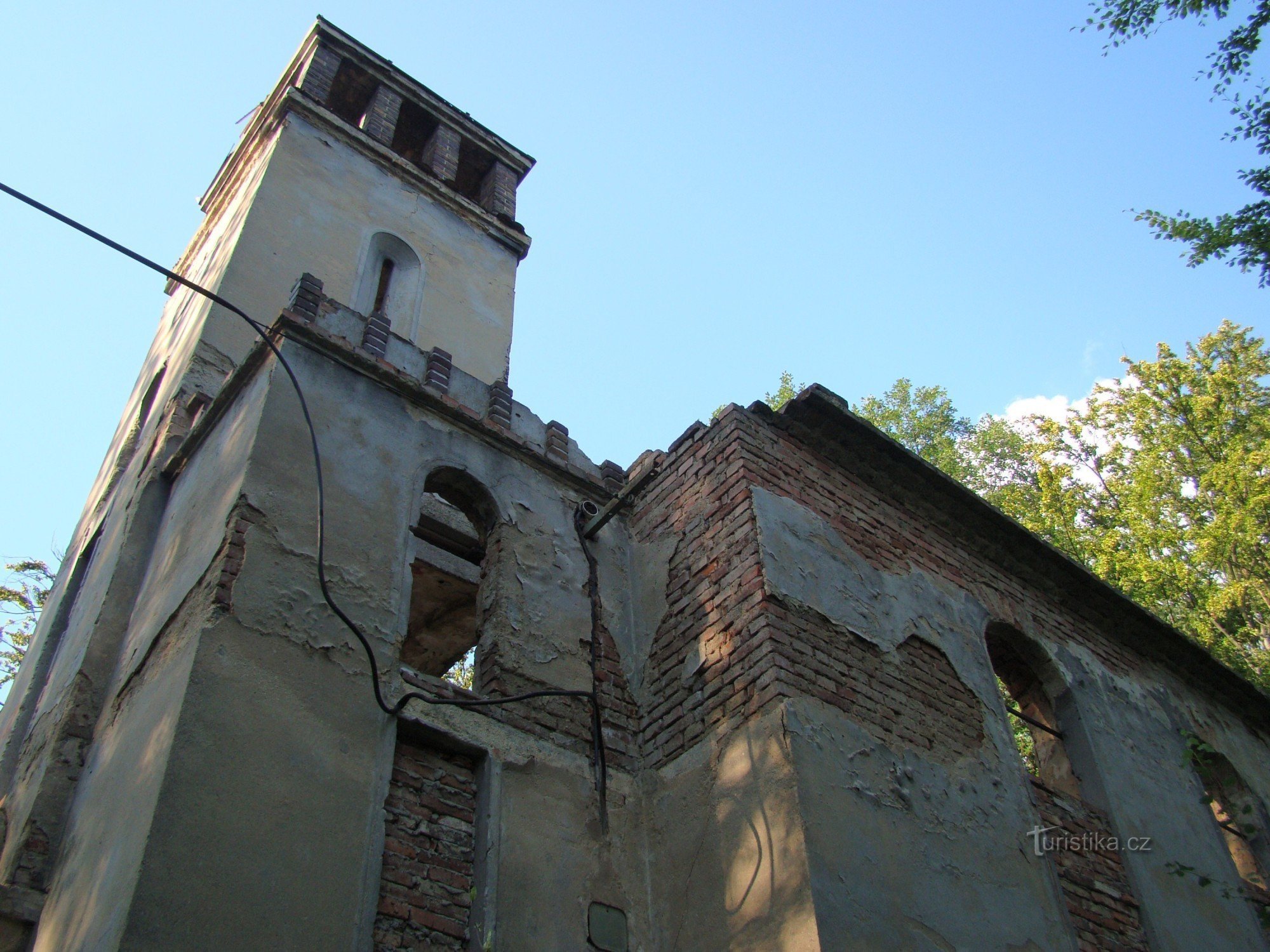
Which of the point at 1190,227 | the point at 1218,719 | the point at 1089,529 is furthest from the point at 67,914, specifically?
the point at 1089,529

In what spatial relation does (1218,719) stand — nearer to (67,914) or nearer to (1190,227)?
(1190,227)

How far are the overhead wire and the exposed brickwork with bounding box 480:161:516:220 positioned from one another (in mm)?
7970

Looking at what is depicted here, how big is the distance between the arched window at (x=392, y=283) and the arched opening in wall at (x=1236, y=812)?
8.75 meters

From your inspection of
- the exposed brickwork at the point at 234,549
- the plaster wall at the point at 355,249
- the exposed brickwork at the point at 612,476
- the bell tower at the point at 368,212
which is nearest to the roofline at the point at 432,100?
the bell tower at the point at 368,212

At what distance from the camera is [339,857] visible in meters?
5.10

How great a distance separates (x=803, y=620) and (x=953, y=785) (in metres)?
1.37

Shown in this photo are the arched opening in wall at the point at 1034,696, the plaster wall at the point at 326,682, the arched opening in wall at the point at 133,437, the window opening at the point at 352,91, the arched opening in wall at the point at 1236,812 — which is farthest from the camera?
the window opening at the point at 352,91

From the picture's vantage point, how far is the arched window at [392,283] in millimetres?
11898

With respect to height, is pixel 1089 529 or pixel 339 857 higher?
pixel 1089 529

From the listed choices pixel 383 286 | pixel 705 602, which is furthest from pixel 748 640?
pixel 383 286

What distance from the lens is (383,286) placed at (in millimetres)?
12406

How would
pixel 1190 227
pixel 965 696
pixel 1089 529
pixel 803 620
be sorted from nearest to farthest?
1. pixel 803 620
2. pixel 965 696
3. pixel 1190 227
4. pixel 1089 529

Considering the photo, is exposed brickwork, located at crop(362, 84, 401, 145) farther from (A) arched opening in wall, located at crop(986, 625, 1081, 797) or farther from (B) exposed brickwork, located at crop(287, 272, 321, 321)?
(A) arched opening in wall, located at crop(986, 625, 1081, 797)

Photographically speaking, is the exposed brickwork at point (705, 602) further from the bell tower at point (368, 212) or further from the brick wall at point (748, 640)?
the bell tower at point (368, 212)
